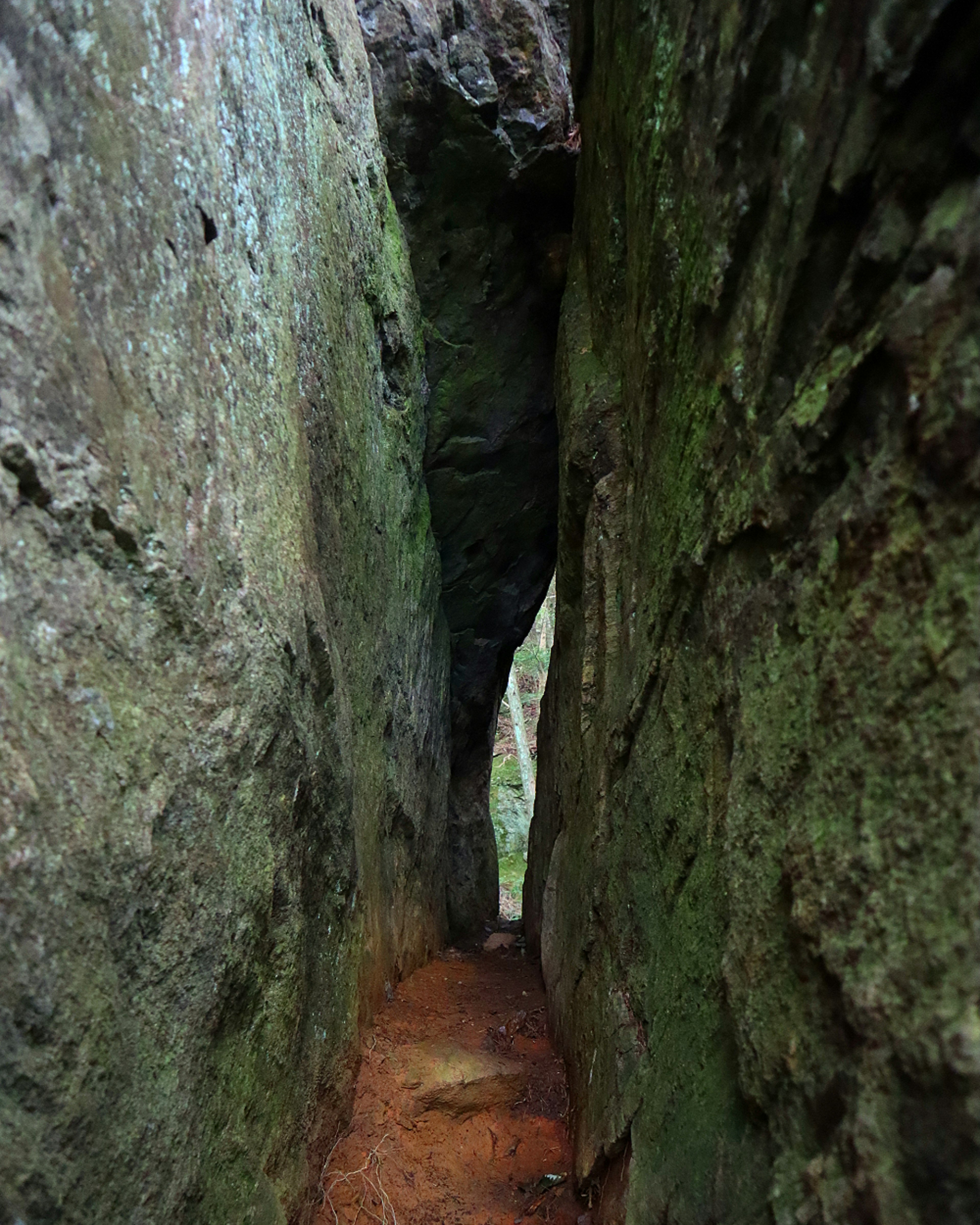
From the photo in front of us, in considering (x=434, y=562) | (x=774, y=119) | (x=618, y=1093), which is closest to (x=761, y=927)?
(x=618, y=1093)

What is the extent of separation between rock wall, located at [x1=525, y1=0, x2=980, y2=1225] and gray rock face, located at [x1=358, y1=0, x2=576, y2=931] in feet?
9.77

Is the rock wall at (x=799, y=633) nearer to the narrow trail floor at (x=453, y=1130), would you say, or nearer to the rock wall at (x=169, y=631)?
the narrow trail floor at (x=453, y=1130)

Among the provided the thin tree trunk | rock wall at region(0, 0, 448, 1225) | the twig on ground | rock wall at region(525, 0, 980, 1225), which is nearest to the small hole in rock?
rock wall at region(0, 0, 448, 1225)

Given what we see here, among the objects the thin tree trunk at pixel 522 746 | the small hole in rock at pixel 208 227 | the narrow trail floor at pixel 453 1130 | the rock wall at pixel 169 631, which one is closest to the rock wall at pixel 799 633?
the narrow trail floor at pixel 453 1130

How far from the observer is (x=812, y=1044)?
1.52 meters

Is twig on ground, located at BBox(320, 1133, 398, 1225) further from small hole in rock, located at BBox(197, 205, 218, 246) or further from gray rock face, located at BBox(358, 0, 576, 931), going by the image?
gray rock face, located at BBox(358, 0, 576, 931)

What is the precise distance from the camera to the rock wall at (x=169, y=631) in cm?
159

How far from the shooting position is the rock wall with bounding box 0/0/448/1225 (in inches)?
62.5

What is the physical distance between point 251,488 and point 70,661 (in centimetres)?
115

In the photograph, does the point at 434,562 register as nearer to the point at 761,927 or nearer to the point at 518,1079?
the point at 518,1079

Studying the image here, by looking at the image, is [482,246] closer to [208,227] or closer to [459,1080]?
[208,227]

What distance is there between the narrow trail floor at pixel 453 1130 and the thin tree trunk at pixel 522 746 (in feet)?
38.3

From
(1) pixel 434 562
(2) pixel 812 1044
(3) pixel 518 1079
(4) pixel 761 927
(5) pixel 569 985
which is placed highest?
(1) pixel 434 562

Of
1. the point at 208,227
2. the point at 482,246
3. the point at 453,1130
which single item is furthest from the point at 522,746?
the point at 208,227
